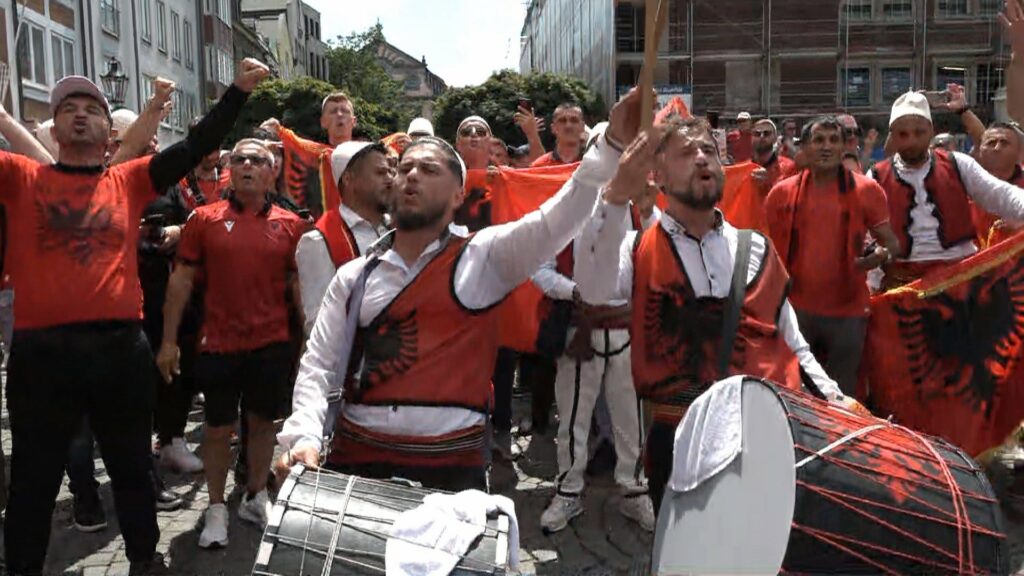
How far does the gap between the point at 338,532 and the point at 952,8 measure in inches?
1665

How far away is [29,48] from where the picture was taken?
2386cm

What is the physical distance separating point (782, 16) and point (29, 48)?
2864 centimetres

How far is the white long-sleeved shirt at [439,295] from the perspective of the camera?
10.2 ft

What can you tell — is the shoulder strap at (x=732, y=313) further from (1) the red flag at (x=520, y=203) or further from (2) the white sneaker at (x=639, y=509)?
(1) the red flag at (x=520, y=203)

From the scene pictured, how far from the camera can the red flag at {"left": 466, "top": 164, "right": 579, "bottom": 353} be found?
6438mm

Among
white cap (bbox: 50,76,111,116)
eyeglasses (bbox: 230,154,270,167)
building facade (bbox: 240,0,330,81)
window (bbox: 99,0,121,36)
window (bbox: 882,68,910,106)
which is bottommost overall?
eyeglasses (bbox: 230,154,270,167)

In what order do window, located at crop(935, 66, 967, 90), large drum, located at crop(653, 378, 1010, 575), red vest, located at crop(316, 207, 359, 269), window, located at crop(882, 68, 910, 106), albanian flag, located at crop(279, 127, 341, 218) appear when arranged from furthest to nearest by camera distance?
1. window, located at crop(882, 68, 910, 106)
2. window, located at crop(935, 66, 967, 90)
3. albanian flag, located at crop(279, 127, 341, 218)
4. red vest, located at crop(316, 207, 359, 269)
5. large drum, located at crop(653, 378, 1010, 575)

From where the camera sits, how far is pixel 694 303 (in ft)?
11.7

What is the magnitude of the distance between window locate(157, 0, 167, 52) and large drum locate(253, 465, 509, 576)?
37521 millimetres

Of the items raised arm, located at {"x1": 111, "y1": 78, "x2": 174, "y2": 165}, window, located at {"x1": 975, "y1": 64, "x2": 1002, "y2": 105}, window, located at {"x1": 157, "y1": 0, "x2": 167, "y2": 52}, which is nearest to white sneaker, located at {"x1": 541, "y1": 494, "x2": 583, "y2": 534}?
raised arm, located at {"x1": 111, "y1": 78, "x2": 174, "y2": 165}

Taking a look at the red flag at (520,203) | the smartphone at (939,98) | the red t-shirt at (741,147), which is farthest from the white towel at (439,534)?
the red t-shirt at (741,147)

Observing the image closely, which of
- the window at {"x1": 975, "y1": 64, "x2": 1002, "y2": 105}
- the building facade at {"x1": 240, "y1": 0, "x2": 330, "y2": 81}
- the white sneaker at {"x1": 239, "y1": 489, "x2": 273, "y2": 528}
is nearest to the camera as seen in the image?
the white sneaker at {"x1": 239, "y1": 489, "x2": 273, "y2": 528}

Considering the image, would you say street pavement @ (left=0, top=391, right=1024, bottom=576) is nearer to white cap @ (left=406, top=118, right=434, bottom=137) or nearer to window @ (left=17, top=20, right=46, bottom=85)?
white cap @ (left=406, top=118, right=434, bottom=137)

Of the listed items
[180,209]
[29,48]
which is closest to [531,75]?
[29,48]
